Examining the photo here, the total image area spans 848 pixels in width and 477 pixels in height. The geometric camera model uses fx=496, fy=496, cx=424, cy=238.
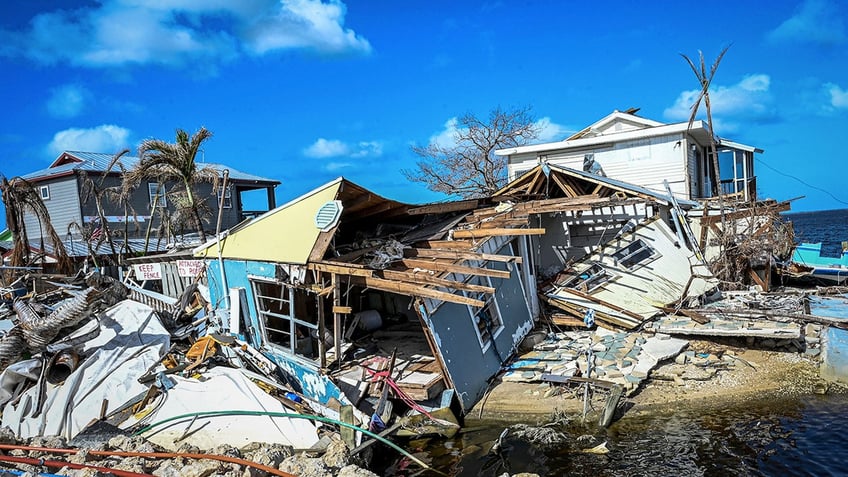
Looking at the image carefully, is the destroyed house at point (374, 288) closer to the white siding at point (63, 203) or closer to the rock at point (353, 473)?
the rock at point (353, 473)

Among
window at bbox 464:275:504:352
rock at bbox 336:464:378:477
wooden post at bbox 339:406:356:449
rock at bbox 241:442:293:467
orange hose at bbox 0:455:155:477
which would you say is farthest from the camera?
window at bbox 464:275:504:352

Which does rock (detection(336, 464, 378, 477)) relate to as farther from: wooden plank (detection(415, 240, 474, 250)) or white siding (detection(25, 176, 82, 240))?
white siding (detection(25, 176, 82, 240))

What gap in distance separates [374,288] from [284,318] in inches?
137

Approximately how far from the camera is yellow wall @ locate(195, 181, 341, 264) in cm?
1078

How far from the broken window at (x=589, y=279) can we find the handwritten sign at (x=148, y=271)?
13.4 metres

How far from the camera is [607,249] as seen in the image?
51.4 feet

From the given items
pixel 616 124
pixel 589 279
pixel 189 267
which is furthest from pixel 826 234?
pixel 189 267

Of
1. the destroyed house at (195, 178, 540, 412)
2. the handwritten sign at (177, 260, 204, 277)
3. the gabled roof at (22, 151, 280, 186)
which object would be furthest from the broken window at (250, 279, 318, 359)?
the gabled roof at (22, 151, 280, 186)

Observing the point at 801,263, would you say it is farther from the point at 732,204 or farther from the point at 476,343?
the point at 476,343

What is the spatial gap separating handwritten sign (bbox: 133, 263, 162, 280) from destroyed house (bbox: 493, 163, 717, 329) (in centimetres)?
1156

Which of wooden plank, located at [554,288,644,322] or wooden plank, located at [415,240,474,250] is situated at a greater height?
wooden plank, located at [415,240,474,250]

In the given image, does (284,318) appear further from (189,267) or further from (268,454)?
(189,267)

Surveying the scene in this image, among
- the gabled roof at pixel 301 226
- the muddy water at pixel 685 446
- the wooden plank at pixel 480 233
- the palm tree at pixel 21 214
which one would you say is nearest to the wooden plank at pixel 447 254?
the wooden plank at pixel 480 233

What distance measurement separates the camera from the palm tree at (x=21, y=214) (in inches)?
722
